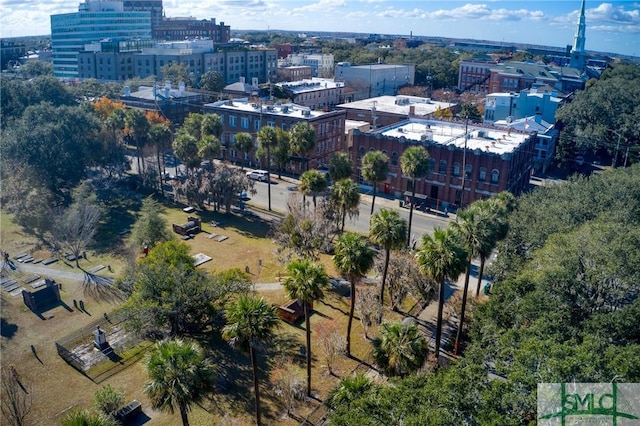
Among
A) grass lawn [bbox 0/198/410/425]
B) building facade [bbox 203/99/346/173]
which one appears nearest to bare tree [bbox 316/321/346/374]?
grass lawn [bbox 0/198/410/425]

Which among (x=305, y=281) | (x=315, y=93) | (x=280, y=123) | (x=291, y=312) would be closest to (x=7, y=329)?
(x=291, y=312)

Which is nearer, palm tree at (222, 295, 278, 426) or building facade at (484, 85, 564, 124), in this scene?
palm tree at (222, 295, 278, 426)

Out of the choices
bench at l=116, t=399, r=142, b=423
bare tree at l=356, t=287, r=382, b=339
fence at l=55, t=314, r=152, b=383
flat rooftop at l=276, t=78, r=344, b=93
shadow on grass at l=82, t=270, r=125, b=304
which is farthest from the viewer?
flat rooftop at l=276, t=78, r=344, b=93

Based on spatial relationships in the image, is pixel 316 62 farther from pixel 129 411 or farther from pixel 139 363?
pixel 129 411

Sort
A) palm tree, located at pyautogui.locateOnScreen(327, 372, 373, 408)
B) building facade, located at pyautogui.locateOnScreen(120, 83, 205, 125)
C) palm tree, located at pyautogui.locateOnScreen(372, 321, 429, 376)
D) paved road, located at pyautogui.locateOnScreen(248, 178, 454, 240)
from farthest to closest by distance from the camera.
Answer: building facade, located at pyautogui.locateOnScreen(120, 83, 205, 125) < paved road, located at pyautogui.locateOnScreen(248, 178, 454, 240) < palm tree, located at pyautogui.locateOnScreen(372, 321, 429, 376) < palm tree, located at pyautogui.locateOnScreen(327, 372, 373, 408)

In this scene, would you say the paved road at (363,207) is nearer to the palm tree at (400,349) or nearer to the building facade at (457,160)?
the building facade at (457,160)

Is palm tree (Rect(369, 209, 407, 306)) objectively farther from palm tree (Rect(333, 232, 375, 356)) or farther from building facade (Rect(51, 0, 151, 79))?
building facade (Rect(51, 0, 151, 79))
